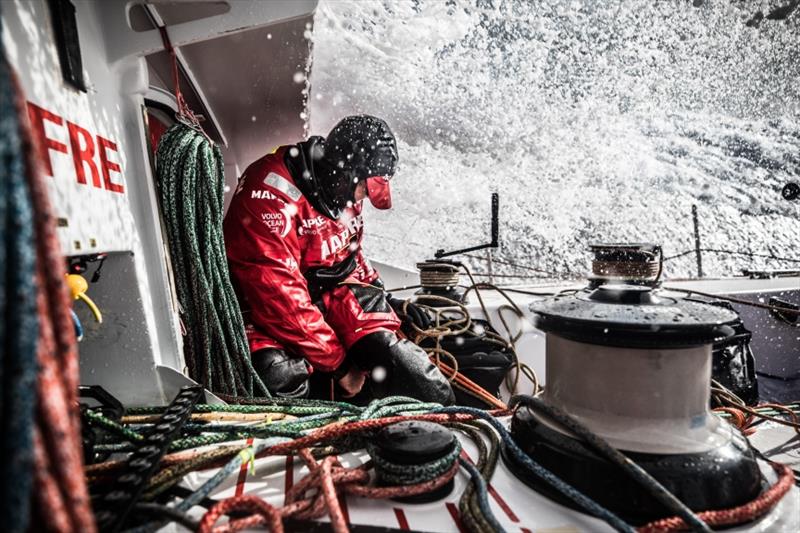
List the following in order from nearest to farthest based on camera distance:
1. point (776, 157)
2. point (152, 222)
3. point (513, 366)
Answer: point (152, 222) → point (513, 366) → point (776, 157)

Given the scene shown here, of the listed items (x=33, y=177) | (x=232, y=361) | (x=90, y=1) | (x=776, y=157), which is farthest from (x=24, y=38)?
(x=776, y=157)

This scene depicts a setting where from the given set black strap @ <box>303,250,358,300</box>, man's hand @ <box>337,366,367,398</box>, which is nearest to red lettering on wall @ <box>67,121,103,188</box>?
black strap @ <box>303,250,358,300</box>

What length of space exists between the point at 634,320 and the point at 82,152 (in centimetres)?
121

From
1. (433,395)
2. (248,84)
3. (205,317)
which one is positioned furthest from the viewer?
(248,84)

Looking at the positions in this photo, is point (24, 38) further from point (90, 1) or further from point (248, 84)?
point (248, 84)

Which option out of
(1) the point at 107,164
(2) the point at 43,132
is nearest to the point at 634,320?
(2) the point at 43,132

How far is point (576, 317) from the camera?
0.78 m

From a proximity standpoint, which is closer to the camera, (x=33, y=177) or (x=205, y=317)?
(x=33, y=177)

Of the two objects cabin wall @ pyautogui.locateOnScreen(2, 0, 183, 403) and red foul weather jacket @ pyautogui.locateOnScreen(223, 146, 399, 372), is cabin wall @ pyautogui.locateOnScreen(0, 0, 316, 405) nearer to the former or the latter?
cabin wall @ pyautogui.locateOnScreen(2, 0, 183, 403)

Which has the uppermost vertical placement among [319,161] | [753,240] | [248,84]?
[248,84]

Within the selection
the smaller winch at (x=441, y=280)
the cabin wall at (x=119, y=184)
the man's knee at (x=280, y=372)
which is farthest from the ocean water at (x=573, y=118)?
the cabin wall at (x=119, y=184)

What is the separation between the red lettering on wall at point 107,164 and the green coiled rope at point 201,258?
24 cm

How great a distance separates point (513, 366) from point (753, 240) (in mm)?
31581

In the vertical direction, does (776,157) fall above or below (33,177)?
above
